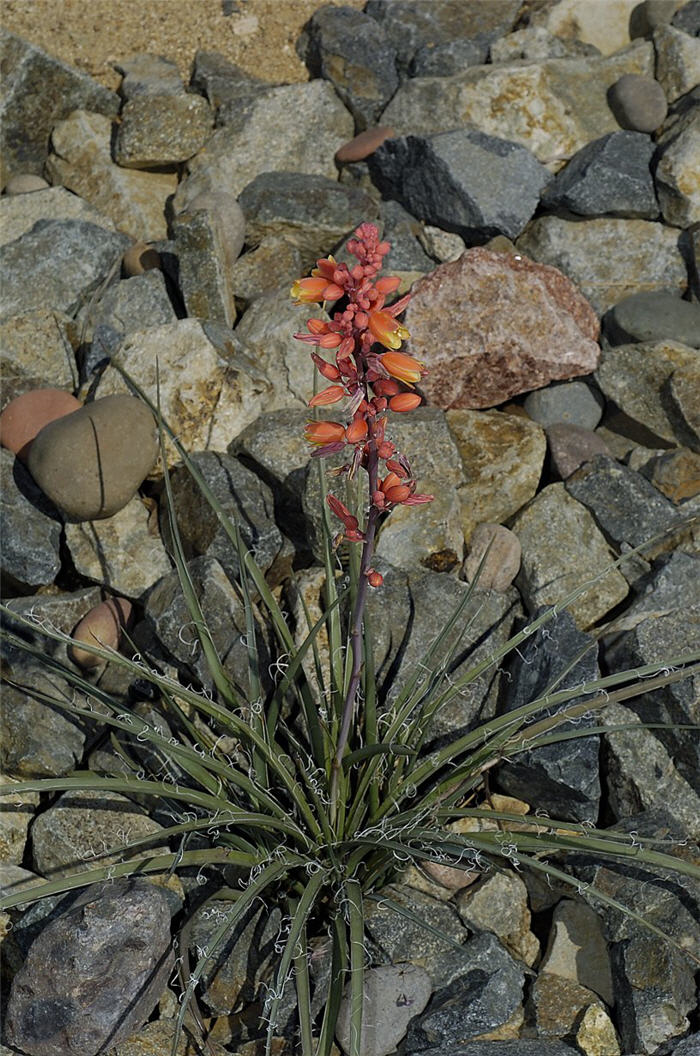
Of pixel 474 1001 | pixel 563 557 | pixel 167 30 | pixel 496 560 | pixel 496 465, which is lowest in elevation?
pixel 474 1001

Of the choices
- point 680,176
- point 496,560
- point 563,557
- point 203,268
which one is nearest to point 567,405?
point 563,557

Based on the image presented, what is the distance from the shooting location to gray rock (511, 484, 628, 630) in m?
4.32

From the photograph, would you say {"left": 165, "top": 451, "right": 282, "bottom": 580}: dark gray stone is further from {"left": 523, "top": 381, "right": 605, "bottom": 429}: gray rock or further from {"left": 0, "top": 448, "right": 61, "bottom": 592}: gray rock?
{"left": 523, "top": 381, "right": 605, "bottom": 429}: gray rock

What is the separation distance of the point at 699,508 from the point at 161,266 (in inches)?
114

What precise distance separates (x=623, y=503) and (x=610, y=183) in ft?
6.25

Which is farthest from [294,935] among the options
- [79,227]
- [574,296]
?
[79,227]

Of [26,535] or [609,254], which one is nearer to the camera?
[26,535]

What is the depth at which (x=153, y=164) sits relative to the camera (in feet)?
20.4

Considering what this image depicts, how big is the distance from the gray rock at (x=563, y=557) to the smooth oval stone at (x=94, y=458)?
157 cm

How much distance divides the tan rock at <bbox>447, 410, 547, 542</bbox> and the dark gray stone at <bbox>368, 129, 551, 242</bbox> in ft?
4.25

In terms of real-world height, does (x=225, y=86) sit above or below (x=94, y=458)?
above

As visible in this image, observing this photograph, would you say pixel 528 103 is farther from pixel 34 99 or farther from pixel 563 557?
pixel 563 557

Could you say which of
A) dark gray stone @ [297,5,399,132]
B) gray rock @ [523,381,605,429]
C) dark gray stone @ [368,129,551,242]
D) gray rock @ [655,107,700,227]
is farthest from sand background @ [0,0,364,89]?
gray rock @ [523,381,605,429]

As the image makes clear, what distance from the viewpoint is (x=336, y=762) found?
3148mm
